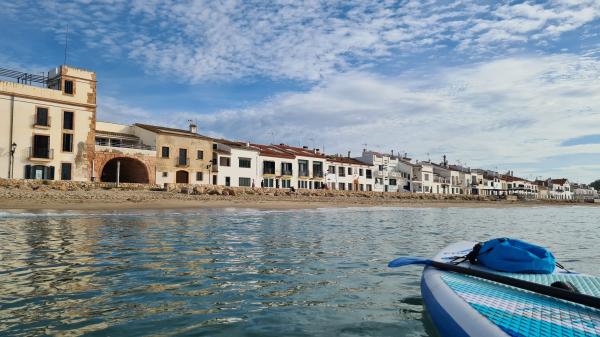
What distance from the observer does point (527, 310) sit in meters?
3.49

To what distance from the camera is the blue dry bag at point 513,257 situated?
5.12m

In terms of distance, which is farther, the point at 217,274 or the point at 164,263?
the point at 164,263

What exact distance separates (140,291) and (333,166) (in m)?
55.2

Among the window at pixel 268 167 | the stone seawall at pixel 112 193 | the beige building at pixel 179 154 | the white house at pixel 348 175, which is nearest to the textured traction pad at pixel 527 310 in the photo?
the stone seawall at pixel 112 193

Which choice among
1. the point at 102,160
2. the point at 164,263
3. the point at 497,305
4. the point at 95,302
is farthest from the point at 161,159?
the point at 497,305

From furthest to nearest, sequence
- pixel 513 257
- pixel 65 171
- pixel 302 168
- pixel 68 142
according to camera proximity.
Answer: pixel 302 168, pixel 68 142, pixel 65 171, pixel 513 257

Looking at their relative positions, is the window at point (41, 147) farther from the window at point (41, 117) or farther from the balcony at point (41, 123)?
the window at point (41, 117)

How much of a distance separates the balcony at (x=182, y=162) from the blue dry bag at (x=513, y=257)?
38.7 meters

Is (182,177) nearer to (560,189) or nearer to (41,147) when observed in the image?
(41,147)

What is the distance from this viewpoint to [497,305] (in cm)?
360

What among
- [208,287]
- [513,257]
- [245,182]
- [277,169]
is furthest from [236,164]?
[513,257]

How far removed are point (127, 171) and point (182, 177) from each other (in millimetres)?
5160

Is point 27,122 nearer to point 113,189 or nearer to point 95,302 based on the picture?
point 113,189

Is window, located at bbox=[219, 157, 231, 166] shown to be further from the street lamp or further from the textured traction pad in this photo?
the textured traction pad
